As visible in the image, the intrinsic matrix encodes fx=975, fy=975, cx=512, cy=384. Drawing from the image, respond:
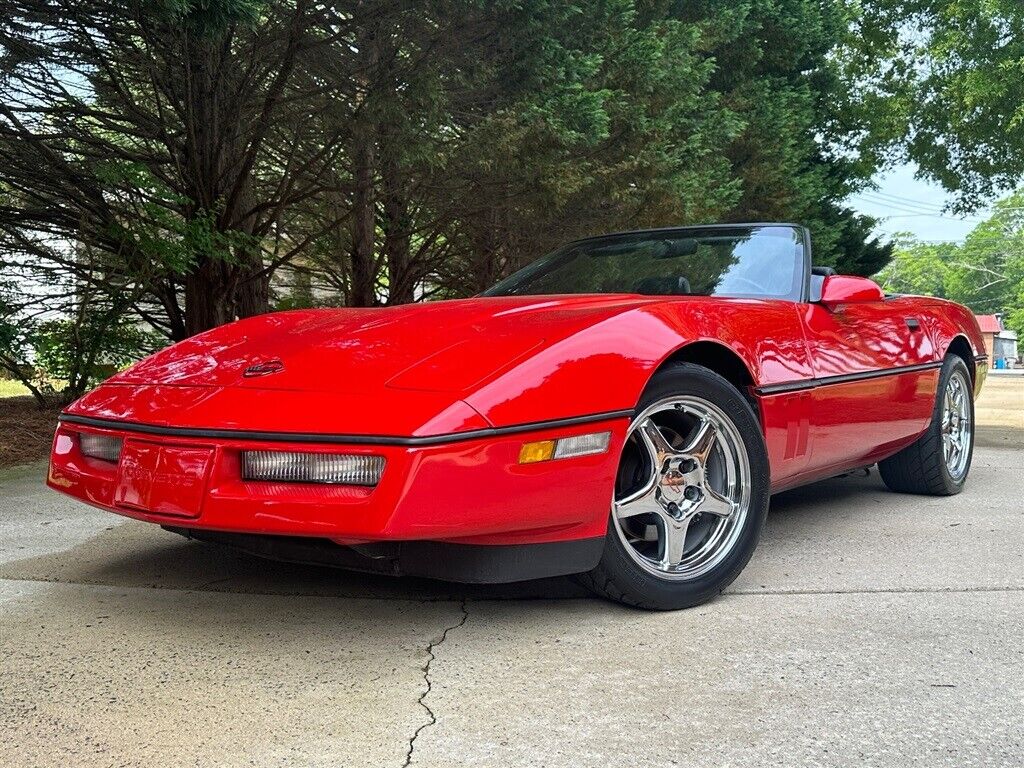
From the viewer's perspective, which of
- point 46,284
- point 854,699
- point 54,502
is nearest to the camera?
point 854,699

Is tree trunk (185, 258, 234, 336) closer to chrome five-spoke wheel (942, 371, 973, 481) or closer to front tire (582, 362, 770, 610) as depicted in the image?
chrome five-spoke wheel (942, 371, 973, 481)

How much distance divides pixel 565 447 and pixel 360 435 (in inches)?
21.0

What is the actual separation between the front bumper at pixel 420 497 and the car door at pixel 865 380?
1.25 metres

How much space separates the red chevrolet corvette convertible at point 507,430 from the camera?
7.75 ft

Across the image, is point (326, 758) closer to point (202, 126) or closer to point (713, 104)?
point (202, 126)

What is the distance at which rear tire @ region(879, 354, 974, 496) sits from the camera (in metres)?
4.64

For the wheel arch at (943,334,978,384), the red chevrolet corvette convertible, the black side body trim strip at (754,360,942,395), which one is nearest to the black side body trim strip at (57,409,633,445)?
the red chevrolet corvette convertible

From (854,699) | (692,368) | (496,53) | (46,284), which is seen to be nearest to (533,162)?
(496,53)

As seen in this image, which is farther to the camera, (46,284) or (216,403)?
(46,284)

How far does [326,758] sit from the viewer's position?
1.85 m

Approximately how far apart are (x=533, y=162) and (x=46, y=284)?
15.2 ft

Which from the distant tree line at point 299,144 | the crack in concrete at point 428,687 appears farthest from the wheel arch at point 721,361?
the distant tree line at point 299,144

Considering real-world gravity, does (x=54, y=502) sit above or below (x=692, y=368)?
below

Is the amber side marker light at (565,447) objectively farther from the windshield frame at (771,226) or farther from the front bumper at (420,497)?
the windshield frame at (771,226)
